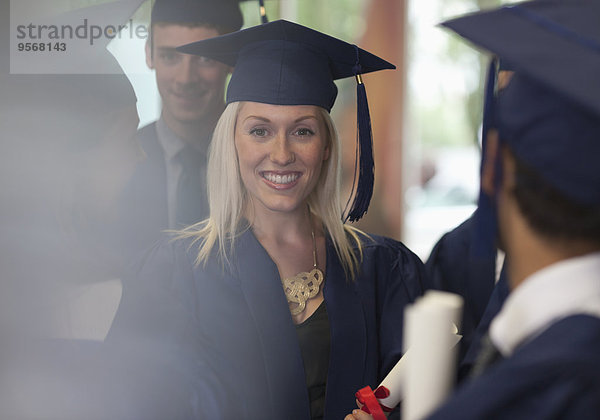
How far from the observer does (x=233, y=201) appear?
1.54m

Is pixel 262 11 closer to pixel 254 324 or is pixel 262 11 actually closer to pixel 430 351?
pixel 254 324

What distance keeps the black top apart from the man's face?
0.76 metres

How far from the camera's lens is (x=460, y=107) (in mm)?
4539

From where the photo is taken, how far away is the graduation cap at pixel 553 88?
791 mm

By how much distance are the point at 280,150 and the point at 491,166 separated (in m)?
0.63

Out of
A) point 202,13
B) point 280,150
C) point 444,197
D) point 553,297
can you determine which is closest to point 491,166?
point 553,297

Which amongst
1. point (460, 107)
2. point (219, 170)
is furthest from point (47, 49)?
point (460, 107)

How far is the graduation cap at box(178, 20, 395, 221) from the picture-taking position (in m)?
1.43

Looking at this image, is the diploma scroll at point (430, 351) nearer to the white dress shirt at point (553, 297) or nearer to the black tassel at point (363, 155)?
the white dress shirt at point (553, 297)

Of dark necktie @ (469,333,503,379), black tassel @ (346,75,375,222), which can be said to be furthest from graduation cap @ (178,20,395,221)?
dark necktie @ (469,333,503,379)

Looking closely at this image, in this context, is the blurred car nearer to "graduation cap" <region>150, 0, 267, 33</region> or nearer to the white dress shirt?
"graduation cap" <region>150, 0, 267, 33</region>

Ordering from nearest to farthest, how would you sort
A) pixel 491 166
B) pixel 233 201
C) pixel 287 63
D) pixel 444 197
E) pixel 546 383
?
pixel 546 383, pixel 491 166, pixel 287 63, pixel 233 201, pixel 444 197

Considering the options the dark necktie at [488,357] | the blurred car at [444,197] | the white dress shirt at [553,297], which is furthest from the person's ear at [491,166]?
the blurred car at [444,197]

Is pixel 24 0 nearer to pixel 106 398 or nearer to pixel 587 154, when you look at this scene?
pixel 106 398
